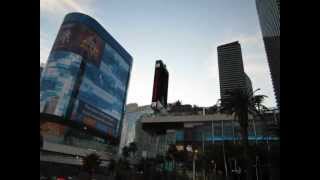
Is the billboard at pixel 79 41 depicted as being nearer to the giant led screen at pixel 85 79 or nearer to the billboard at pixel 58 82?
the giant led screen at pixel 85 79

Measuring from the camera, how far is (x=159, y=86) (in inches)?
5037

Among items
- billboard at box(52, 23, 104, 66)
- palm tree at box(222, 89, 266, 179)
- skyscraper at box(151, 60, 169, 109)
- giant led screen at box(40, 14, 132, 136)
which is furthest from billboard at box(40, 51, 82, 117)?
palm tree at box(222, 89, 266, 179)

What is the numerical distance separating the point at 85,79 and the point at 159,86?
36.4 m

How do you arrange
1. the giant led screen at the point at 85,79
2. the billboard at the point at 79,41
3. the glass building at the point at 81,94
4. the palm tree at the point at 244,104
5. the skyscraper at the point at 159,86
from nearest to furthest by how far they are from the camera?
1. the palm tree at the point at 244,104
2. the glass building at the point at 81,94
3. the giant led screen at the point at 85,79
4. the billboard at the point at 79,41
5. the skyscraper at the point at 159,86

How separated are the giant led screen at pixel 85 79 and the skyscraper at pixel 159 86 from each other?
1901cm

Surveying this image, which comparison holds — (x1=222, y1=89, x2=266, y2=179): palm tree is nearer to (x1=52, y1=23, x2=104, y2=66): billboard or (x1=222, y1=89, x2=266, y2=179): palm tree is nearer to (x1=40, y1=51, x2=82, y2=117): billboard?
(x1=40, y1=51, x2=82, y2=117): billboard

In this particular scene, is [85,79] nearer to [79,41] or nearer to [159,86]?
[79,41]

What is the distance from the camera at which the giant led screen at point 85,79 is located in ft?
313

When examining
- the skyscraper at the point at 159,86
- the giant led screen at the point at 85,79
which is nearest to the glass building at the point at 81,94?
the giant led screen at the point at 85,79

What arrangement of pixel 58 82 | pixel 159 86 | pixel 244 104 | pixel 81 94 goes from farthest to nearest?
1. pixel 159 86
2. pixel 81 94
3. pixel 58 82
4. pixel 244 104

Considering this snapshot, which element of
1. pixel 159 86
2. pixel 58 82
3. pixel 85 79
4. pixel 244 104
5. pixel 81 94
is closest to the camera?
pixel 244 104

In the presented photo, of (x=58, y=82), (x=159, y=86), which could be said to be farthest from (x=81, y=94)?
(x=159, y=86)

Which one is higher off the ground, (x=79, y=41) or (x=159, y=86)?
(x=79, y=41)
